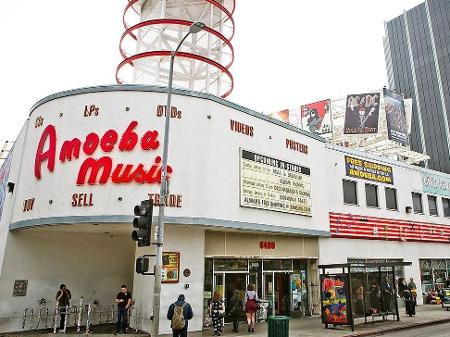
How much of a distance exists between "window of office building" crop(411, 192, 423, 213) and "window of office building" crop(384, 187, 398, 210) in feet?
7.98

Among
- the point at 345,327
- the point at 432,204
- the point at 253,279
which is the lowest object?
the point at 345,327

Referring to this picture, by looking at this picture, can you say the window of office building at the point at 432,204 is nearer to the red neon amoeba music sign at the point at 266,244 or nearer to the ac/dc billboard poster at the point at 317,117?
the red neon amoeba music sign at the point at 266,244

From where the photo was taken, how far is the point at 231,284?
18.2 m

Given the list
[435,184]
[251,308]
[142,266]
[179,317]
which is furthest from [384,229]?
[142,266]

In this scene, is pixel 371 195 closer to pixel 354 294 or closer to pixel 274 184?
pixel 274 184

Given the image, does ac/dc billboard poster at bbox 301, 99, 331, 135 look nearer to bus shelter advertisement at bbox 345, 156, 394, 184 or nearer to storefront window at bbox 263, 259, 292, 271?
bus shelter advertisement at bbox 345, 156, 394, 184

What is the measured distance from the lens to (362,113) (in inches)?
1596

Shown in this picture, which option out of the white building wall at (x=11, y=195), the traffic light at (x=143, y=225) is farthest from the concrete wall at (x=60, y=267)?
the traffic light at (x=143, y=225)

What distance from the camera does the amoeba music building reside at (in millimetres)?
15211

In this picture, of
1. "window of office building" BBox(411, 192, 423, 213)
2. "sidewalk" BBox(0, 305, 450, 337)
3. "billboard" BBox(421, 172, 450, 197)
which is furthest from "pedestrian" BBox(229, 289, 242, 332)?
"billboard" BBox(421, 172, 450, 197)

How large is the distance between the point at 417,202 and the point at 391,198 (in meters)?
3.54

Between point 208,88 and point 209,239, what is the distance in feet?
35.8

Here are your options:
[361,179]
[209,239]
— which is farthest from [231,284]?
[361,179]

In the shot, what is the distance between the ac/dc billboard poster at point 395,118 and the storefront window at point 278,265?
24.7m
